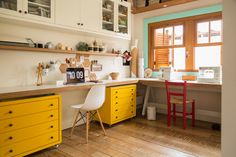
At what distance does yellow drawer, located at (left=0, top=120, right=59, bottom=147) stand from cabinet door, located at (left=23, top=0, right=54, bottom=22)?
A: 4.38 ft

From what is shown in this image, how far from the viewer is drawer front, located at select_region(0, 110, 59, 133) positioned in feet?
6.14

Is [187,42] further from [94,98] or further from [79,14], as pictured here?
[94,98]

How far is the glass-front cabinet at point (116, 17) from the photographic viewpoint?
3335 millimetres

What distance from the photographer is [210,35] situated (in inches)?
139

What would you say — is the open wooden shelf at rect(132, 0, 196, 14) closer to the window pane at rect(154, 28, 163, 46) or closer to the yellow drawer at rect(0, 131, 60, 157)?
the window pane at rect(154, 28, 163, 46)

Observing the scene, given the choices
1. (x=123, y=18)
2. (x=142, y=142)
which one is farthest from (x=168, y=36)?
(x=142, y=142)

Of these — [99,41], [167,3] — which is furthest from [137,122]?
[167,3]

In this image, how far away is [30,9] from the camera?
229 centimetres

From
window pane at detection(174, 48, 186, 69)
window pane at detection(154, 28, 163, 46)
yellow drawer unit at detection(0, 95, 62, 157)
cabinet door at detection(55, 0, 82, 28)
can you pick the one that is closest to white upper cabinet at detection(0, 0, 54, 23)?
cabinet door at detection(55, 0, 82, 28)

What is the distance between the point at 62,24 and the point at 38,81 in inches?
35.5

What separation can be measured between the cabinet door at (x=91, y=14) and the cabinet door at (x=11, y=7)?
94 cm

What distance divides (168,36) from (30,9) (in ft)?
9.37

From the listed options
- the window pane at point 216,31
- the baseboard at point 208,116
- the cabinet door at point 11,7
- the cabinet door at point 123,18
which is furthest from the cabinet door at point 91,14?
the baseboard at point 208,116
